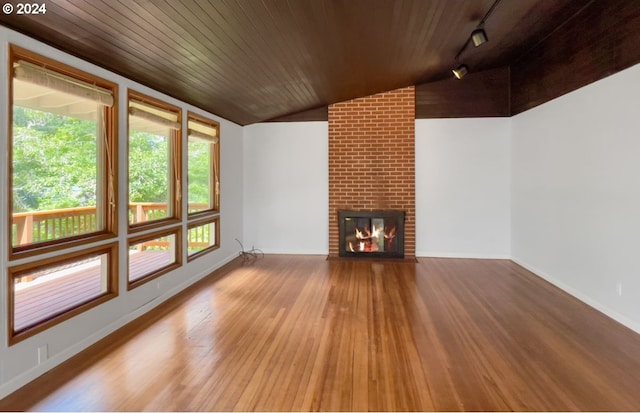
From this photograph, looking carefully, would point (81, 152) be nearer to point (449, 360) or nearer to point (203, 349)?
point (203, 349)

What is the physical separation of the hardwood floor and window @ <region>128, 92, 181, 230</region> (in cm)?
101

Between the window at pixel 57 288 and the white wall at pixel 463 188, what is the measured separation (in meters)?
4.62

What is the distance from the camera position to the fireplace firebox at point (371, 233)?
568cm

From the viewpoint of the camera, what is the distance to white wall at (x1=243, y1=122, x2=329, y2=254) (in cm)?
602

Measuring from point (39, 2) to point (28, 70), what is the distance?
589mm

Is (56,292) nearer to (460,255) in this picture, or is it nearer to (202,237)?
(202,237)

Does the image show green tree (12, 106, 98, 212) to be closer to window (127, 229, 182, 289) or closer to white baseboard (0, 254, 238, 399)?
window (127, 229, 182, 289)

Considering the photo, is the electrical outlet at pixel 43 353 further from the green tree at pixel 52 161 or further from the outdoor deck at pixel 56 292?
the green tree at pixel 52 161

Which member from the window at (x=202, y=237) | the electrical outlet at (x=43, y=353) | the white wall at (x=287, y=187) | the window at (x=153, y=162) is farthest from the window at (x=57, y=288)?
the white wall at (x=287, y=187)

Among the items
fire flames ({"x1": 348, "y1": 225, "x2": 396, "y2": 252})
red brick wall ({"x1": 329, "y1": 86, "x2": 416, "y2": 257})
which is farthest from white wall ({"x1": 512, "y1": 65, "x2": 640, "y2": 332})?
fire flames ({"x1": 348, "y1": 225, "x2": 396, "y2": 252})

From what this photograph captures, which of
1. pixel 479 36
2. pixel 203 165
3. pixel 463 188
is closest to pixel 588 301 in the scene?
pixel 463 188

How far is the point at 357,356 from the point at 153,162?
2.94 metres

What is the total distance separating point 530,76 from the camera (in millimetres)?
4824

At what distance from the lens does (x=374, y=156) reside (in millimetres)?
5840
